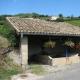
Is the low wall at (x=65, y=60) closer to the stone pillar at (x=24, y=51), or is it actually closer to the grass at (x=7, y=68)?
the stone pillar at (x=24, y=51)

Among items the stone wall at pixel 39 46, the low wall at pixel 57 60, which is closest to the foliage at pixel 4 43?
the stone wall at pixel 39 46

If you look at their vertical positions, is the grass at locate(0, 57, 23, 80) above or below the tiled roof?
below

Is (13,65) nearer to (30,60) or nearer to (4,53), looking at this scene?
(4,53)

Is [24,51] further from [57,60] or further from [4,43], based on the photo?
[57,60]

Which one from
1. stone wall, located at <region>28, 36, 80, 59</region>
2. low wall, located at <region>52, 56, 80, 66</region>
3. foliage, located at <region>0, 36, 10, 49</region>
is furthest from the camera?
stone wall, located at <region>28, 36, 80, 59</region>

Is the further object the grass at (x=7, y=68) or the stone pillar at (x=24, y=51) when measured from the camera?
the stone pillar at (x=24, y=51)

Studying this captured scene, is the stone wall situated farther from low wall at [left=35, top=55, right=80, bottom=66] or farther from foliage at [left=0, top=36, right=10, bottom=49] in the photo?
foliage at [left=0, top=36, right=10, bottom=49]

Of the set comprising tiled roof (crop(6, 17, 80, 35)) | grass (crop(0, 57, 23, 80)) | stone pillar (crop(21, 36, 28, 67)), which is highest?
tiled roof (crop(6, 17, 80, 35))

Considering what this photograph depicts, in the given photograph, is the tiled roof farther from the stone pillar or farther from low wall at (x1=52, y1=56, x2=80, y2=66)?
low wall at (x1=52, y1=56, x2=80, y2=66)

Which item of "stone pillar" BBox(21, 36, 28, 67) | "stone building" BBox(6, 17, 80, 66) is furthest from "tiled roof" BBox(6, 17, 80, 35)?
"stone pillar" BBox(21, 36, 28, 67)

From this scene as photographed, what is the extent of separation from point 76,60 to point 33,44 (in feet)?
14.6

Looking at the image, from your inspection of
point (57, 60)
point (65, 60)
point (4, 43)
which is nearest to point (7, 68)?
point (4, 43)

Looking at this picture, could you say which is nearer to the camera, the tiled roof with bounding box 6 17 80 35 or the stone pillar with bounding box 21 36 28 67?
the stone pillar with bounding box 21 36 28 67

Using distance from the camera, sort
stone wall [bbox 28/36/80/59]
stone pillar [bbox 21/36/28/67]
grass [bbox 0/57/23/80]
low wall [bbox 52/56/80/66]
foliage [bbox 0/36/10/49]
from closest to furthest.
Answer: grass [bbox 0/57/23/80]
stone pillar [bbox 21/36/28/67]
foliage [bbox 0/36/10/49]
low wall [bbox 52/56/80/66]
stone wall [bbox 28/36/80/59]
